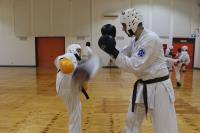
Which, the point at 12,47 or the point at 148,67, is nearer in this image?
the point at 148,67

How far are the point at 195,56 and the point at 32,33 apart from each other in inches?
429

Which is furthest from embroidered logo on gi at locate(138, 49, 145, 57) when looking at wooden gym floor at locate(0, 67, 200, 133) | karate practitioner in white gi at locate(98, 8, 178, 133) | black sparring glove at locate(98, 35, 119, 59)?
wooden gym floor at locate(0, 67, 200, 133)

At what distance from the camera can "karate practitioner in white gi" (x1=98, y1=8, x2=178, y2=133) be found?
2.87m

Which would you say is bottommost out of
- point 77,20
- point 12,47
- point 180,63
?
point 180,63

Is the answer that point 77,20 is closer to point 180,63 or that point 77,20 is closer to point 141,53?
point 180,63

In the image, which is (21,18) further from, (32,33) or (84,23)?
(84,23)

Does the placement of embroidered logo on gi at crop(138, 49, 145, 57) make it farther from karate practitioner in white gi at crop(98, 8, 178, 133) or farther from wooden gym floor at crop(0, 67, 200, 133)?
wooden gym floor at crop(0, 67, 200, 133)

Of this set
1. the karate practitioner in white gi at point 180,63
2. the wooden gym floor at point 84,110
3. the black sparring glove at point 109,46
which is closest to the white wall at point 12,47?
the wooden gym floor at point 84,110

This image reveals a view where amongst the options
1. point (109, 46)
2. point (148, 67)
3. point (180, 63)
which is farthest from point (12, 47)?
point (148, 67)

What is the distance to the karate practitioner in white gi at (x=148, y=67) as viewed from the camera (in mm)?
2873

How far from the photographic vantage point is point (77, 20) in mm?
18266

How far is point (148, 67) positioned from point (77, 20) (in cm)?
Answer: 1575

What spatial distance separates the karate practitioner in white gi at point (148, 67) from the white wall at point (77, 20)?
1481 cm

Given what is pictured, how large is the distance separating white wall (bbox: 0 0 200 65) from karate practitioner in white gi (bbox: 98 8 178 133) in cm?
1481
